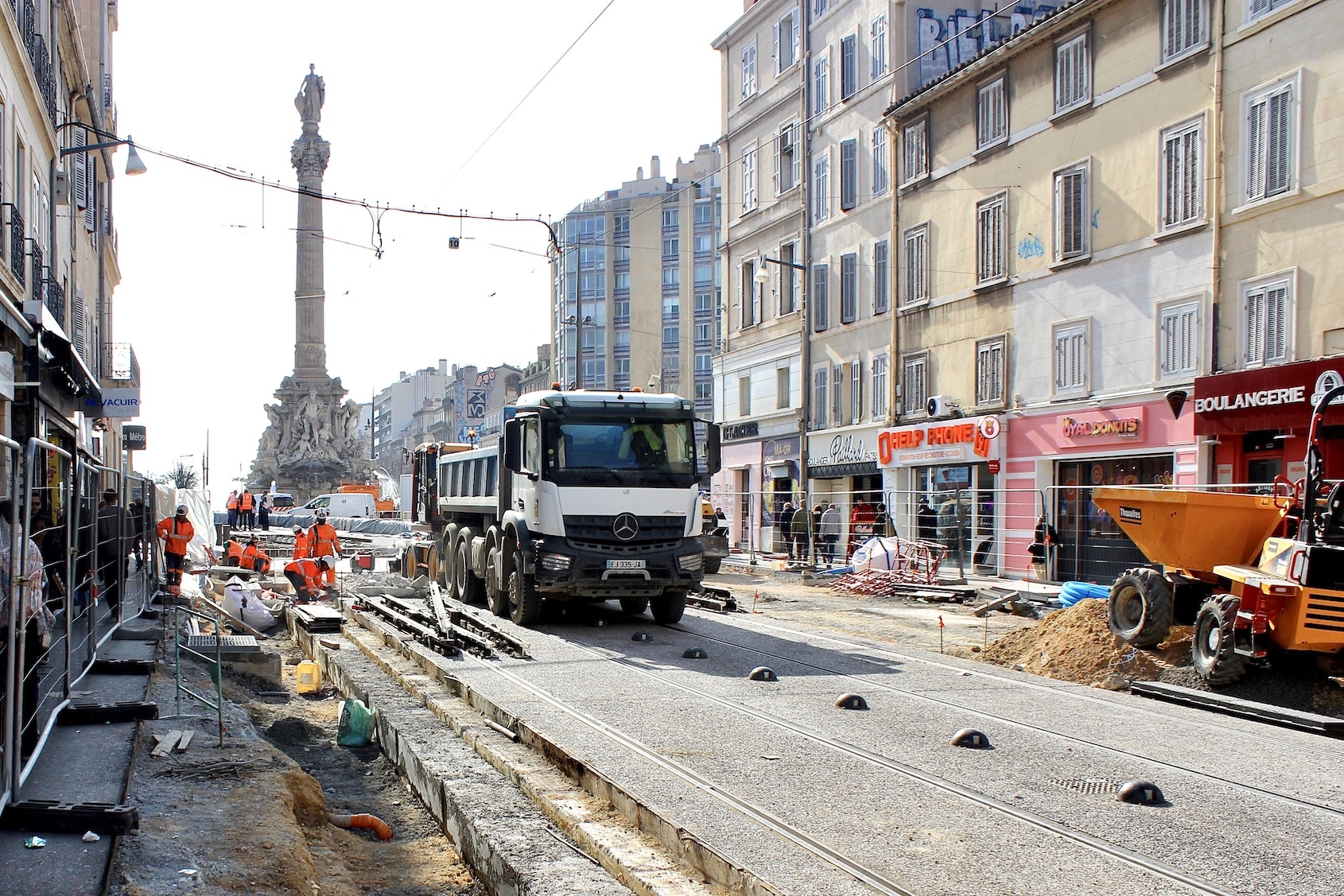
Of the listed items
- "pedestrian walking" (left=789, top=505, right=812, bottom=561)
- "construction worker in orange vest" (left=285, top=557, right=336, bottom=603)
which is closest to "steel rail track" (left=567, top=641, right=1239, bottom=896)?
"construction worker in orange vest" (left=285, top=557, right=336, bottom=603)

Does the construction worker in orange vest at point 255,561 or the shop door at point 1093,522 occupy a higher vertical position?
the shop door at point 1093,522

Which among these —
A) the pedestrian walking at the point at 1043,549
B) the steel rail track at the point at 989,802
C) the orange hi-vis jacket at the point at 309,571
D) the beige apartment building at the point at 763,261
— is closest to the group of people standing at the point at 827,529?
the beige apartment building at the point at 763,261

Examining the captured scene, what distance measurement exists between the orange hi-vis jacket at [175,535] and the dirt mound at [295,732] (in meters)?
11.8

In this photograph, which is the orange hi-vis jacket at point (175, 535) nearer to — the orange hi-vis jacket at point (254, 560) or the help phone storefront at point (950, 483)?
the orange hi-vis jacket at point (254, 560)

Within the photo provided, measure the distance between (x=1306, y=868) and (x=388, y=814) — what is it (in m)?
5.27

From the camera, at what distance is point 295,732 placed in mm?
10227

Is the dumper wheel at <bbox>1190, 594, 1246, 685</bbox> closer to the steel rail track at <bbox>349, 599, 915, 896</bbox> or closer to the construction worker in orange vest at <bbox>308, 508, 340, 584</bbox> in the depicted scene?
the steel rail track at <bbox>349, 599, 915, 896</bbox>

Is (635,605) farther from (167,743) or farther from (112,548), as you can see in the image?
(167,743)

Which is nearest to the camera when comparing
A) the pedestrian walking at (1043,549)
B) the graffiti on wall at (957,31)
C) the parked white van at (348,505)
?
the pedestrian walking at (1043,549)

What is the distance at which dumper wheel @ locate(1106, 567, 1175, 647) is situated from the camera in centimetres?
1208

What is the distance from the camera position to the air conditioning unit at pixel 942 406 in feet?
92.6

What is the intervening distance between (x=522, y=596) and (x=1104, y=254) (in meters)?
14.1

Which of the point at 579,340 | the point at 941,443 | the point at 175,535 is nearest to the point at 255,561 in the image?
the point at 175,535

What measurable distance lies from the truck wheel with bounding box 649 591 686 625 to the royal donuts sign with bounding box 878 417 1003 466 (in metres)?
12.1
